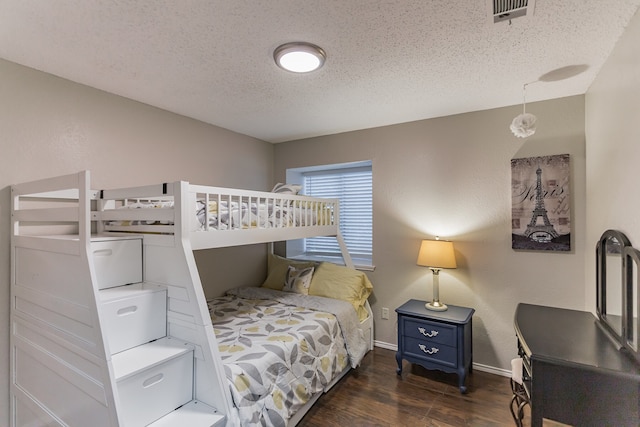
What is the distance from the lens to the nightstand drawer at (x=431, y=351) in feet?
7.79

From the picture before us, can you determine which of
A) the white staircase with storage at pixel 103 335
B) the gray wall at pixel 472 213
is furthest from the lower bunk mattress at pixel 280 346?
the gray wall at pixel 472 213

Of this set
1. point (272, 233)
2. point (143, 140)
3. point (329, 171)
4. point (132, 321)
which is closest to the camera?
point (132, 321)

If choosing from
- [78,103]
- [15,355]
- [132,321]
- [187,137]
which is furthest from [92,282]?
[187,137]

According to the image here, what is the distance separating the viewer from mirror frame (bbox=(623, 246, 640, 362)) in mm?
1275

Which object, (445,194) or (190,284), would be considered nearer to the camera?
(190,284)

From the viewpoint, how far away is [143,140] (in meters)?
2.47

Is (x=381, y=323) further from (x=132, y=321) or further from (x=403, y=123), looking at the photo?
(x=132, y=321)

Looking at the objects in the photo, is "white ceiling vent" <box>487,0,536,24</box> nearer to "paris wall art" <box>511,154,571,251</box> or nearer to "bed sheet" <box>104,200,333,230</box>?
"paris wall art" <box>511,154,571,251</box>

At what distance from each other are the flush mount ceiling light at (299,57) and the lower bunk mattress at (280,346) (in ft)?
5.77

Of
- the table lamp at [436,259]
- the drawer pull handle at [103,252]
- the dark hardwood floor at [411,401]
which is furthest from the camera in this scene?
the table lamp at [436,259]

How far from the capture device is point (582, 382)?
122cm

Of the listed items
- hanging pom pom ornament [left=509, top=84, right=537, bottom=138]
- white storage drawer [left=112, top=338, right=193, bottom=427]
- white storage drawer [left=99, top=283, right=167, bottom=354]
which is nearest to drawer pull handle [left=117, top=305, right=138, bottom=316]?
white storage drawer [left=99, top=283, right=167, bottom=354]

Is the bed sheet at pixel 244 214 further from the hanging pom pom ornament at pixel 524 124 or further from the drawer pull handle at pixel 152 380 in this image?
the hanging pom pom ornament at pixel 524 124

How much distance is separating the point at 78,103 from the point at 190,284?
1.62m
